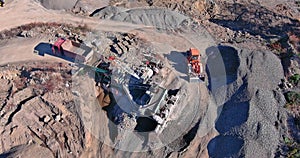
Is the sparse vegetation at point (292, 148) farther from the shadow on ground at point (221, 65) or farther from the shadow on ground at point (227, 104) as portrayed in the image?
the shadow on ground at point (221, 65)

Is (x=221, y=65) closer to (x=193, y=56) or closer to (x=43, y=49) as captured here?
(x=193, y=56)

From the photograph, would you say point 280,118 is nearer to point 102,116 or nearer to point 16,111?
point 102,116

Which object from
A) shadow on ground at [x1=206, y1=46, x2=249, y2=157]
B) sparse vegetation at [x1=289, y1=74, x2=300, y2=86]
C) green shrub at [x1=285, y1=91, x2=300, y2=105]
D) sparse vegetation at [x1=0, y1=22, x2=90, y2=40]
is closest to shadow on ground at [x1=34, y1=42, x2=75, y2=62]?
sparse vegetation at [x1=0, y1=22, x2=90, y2=40]

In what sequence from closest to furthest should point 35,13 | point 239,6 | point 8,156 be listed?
point 8,156
point 35,13
point 239,6

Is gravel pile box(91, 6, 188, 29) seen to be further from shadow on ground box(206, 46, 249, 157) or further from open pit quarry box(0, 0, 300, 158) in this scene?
shadow on ground box(206, 46, 249, 157)

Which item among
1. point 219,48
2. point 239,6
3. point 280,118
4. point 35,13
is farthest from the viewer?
point 239,6

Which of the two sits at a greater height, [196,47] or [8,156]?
[196,47]

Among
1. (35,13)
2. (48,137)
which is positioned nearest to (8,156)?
(48,137)
